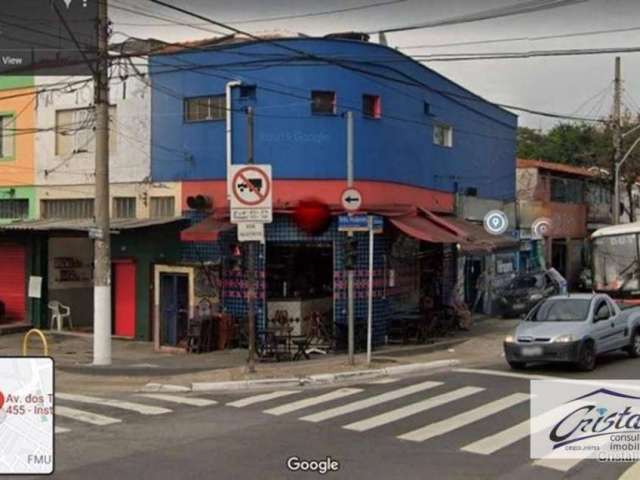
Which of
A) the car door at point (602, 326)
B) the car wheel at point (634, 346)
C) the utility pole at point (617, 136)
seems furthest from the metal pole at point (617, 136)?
the car door at point (602, 326)

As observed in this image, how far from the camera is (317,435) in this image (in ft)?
32.4

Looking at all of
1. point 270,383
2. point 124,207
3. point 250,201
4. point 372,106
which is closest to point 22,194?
point 124,207

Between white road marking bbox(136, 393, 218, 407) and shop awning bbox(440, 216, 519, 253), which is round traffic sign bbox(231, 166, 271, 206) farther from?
shop awning bbox(440, 216, 519, 253)

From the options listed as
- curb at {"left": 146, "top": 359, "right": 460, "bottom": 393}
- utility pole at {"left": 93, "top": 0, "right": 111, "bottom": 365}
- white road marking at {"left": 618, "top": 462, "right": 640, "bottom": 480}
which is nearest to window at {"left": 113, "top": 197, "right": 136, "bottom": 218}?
utility pole at {"left": 93, "top": 0, "right": 111, "bottom": 365}

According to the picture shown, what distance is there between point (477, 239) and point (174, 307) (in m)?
8.38

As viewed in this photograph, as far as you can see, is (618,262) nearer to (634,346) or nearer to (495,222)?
(495,222)

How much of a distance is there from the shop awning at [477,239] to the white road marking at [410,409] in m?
8.13

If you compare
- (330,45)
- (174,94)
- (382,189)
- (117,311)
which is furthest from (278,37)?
(117,311)

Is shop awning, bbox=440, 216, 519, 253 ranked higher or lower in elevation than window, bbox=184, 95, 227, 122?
lower

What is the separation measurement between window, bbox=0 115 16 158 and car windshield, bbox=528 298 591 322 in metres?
17.3

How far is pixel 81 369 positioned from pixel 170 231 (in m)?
5.93

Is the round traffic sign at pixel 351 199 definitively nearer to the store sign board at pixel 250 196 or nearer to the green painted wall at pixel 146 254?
the store sign board at pixel 250 196

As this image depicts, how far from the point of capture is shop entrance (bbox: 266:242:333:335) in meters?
20.2

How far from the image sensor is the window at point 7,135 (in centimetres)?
2541
